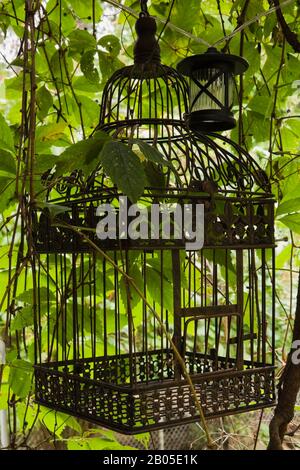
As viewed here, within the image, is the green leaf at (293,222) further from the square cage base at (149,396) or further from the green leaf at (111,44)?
the green leaf at (111,44)

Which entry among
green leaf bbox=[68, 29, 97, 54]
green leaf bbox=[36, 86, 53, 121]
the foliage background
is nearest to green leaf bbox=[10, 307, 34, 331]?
the foliage background

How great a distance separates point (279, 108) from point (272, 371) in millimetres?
797

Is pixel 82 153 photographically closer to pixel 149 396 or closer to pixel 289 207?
pixel 149 396

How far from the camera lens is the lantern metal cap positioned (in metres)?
1.06

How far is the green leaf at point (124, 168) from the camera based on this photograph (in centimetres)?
73

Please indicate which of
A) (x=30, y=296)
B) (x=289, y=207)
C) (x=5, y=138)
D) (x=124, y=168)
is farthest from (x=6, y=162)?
(x=289, y=207)

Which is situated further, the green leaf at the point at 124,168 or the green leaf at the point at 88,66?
the green leaf at the point at 88,66

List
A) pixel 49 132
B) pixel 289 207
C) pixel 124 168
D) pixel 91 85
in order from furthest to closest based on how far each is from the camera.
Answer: pixel 91 85, pixel 49 132, pixel 289 207, pixel 124 168

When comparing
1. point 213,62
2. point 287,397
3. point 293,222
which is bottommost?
point 287,397

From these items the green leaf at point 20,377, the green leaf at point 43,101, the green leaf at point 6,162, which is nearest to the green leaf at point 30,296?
the green leaf at point 20,377

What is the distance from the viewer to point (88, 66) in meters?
1.36

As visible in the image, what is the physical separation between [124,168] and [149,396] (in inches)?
12.7

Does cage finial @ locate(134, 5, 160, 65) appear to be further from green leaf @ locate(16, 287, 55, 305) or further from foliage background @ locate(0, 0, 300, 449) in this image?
green leaf @ locate(16, 287, 55, 305)
